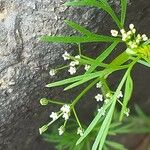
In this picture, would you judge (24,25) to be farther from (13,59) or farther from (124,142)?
(124,142)

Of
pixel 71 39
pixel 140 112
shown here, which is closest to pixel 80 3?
pixel 71 39

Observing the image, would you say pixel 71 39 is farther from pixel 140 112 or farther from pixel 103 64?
pixel 140 112

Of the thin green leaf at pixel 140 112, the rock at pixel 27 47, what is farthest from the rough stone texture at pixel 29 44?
the thin green leaf at pixel 140 112

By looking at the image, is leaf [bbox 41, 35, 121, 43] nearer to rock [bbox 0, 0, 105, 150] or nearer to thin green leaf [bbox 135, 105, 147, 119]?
rock [bbox 0, 0, 105, 150]

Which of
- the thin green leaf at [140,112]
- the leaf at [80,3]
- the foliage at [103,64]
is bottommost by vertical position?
the thin green leaf at [140,112]

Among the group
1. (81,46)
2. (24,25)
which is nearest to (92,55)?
(81,46)

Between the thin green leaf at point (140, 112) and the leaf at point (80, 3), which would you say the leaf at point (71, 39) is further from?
the thin green leaf at point (140, 112)

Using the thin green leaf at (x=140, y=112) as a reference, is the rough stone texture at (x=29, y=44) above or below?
above

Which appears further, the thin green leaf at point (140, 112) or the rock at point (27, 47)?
the thin green leaf at point (140, 112)

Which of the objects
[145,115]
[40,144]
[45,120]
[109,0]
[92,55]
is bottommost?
[145,115]
